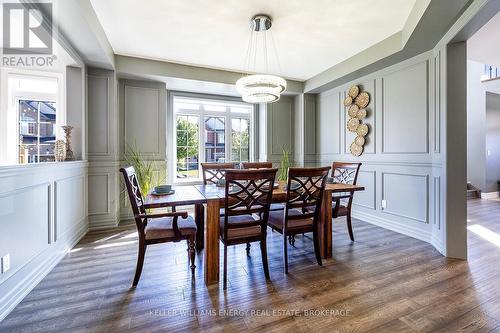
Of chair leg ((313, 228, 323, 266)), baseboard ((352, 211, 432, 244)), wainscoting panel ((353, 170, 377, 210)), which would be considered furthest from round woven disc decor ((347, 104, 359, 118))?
chair leg ((313, 228, 323, 266))

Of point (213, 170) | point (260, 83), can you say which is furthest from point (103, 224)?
point (260, 83)

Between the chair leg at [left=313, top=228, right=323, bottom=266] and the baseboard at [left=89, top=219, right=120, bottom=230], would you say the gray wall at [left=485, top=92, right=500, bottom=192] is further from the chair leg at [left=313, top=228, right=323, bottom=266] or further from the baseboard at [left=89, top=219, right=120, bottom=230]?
the baseboard at [left=89, top=219, right=120, bottom=230]

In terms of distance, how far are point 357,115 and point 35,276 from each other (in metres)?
4.40

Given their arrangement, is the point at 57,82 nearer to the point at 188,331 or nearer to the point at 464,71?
the point at 188,331

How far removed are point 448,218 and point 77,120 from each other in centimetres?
452

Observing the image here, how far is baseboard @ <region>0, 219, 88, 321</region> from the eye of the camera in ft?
5.29

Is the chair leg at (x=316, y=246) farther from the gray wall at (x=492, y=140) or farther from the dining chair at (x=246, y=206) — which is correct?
the gray wall at (x=492, y=140)

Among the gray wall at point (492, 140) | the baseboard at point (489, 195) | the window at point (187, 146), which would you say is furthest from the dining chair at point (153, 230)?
the gray wall at point (492, 140)

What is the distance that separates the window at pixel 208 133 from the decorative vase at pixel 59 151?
6.37ft

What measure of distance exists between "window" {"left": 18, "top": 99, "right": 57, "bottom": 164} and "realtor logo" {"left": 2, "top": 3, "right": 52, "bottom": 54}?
72cm

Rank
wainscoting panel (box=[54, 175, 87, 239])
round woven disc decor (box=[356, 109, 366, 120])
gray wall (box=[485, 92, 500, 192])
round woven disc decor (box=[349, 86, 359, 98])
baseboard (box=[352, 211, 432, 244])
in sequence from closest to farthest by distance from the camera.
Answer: wainscoting panel (box=[54, 175, 87, 239]), baseboard (box=[352, 211, 432, 244]), round woven disc decor (box=[356, 109, 366, 120]), round woven disc decor (box=[349, 86, 359, 98]), gray wall (box=[485, 92, 500, 192])

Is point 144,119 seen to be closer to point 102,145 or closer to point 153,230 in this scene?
point 102,145

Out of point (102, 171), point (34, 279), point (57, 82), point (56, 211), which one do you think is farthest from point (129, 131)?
point (34, 279)

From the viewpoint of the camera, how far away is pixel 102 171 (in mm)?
3477
